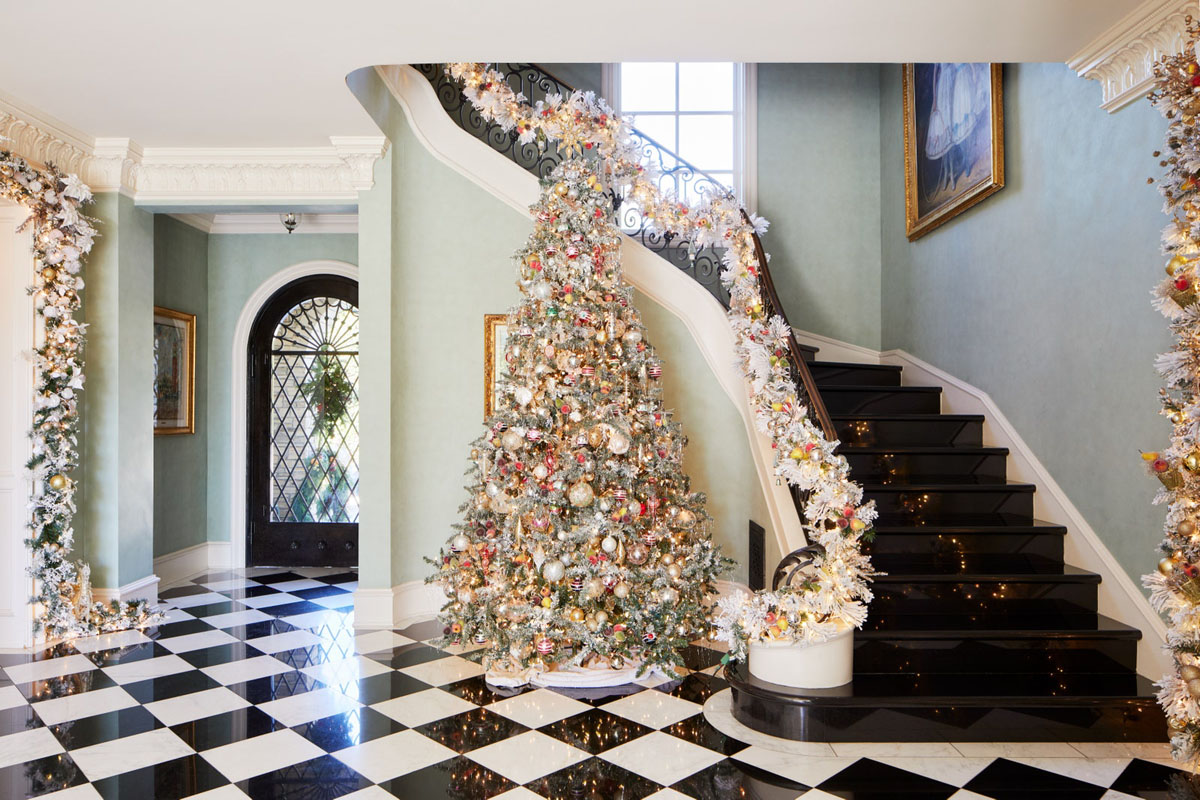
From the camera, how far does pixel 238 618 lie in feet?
17.2

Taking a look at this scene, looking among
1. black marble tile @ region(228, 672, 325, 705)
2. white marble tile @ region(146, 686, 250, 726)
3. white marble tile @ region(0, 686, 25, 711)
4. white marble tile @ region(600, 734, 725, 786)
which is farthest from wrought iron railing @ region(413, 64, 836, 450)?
white marble tile @ region(0, 686, 25, 711)

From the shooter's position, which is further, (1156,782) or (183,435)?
(183,435)

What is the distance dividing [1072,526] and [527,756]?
2.87 metres

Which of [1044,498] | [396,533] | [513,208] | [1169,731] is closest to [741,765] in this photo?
[1169,731]

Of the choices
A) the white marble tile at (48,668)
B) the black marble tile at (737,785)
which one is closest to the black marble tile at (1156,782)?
the black marble tile at (737,785)

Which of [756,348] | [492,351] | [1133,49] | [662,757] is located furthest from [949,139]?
[662,757]

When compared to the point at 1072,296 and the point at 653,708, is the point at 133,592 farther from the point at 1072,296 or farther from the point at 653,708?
the point at 1072,296

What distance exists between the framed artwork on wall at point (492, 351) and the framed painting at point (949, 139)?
10.0 feet

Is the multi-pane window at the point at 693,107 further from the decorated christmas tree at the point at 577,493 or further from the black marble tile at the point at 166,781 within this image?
the black marble tile at the point at 166,781

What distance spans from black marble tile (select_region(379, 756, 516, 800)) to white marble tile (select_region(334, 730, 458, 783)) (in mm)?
55

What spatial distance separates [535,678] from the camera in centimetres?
406

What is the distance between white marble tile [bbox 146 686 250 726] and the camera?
358 cm

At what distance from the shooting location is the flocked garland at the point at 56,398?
4668 mm

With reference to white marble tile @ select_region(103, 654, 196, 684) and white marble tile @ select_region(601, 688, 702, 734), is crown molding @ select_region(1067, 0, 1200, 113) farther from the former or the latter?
white marble tile @ select_region(103, 654, 196, 684)
